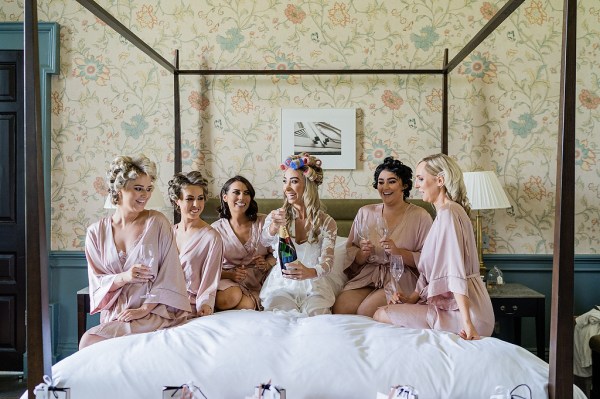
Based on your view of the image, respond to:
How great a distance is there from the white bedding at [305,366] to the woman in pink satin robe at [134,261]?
352mm

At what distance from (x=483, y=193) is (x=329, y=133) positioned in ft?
4.04

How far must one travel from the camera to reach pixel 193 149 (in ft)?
14.5

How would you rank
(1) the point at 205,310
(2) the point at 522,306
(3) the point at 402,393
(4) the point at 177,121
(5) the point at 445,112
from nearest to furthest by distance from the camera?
(3) the point at 402,393 < (1) the point at 205,310 < (2) the point at 522,306 < (5) the point at 445,112 < (4) the point at 177,121

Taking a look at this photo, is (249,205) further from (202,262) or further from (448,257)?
(448,257)

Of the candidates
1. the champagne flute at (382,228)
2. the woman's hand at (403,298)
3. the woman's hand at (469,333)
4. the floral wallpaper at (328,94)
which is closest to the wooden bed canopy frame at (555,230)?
the woman's hand at (469,333)

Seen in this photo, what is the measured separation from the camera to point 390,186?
3391 mm

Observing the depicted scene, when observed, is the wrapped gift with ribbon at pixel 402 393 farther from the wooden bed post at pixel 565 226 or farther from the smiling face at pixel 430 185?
the smiling face at pixel 430 185

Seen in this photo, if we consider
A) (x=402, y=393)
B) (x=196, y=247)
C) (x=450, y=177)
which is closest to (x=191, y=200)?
(x=196, y=247)

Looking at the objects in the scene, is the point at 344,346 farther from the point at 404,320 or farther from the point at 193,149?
the point at 193,149

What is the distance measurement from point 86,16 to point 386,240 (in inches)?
120

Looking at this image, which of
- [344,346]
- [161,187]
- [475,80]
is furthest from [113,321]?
[475,80]

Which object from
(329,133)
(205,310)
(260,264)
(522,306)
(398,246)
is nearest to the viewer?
(205,310)

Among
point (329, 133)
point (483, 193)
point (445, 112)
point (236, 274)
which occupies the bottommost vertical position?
point (236, 274)

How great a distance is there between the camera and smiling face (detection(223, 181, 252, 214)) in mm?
3461
